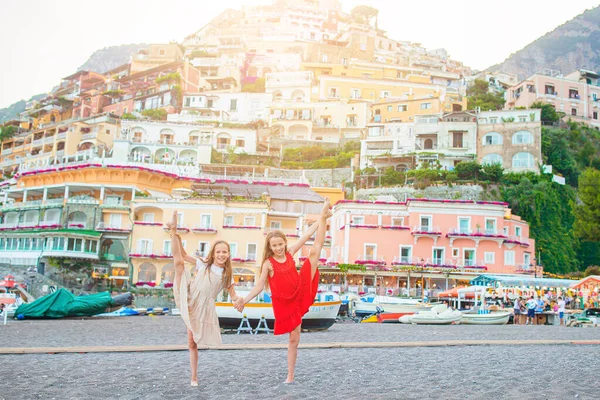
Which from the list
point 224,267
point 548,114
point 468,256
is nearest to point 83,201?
point 468,256

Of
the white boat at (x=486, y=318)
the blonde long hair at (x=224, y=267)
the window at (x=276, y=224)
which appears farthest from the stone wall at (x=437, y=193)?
the blonde long hair at (x=224, y=267)

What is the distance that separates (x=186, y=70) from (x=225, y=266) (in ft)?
231

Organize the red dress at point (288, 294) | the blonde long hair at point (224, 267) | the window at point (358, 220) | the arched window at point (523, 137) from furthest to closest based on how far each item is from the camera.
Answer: the arched window at point (523, 137) → the window at point (358, 220) → the blonde long hair at point (224, 267) → the red dress at point (288, 294)

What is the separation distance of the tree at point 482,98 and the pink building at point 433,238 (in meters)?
29.3

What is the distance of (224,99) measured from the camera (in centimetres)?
7125

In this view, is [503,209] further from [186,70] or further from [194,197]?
[186,70]

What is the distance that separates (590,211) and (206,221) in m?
24.8

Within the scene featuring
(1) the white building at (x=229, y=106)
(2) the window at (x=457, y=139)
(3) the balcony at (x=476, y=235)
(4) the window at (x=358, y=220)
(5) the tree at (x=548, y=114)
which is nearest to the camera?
(3) the balcony at (x=476, y=235)

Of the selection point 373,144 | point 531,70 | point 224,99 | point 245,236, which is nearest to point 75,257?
point 245,236

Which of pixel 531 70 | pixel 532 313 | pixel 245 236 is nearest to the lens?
pixel 532 313

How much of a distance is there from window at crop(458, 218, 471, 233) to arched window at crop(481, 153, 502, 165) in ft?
46.3

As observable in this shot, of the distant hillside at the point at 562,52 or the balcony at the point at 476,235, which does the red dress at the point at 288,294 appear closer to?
the balcony at the point at 476,235

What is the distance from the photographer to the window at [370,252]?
41.1 metres

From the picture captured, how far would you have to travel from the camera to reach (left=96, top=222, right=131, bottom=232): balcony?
4266 cm
